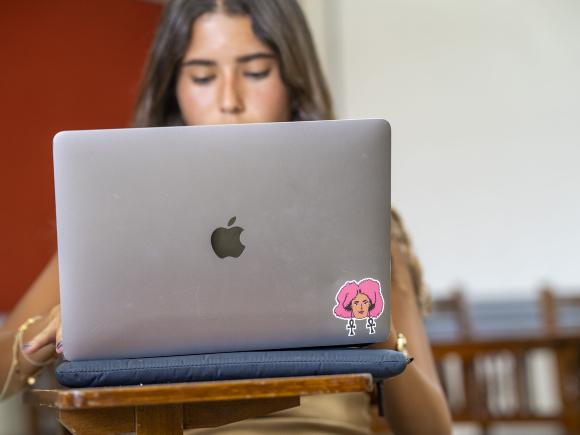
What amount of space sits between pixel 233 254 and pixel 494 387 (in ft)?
11.2

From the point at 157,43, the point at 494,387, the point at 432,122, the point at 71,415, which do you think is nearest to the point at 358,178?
the point at 71,415

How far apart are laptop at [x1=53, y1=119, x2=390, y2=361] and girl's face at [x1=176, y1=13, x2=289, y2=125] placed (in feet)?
2.45

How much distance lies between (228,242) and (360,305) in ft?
0.53

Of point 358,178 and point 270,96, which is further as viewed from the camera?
point 270,96

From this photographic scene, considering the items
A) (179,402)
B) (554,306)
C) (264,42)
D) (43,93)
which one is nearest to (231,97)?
(264,42)

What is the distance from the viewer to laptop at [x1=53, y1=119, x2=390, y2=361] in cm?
102

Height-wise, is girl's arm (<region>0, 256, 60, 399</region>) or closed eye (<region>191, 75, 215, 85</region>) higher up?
closed eye (<region>191, 75, 215, 85</region>)

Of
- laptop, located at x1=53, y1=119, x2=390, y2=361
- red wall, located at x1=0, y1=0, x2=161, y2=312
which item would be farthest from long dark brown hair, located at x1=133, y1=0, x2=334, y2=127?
red wall, located at x1=0, y1=0, x2=161, y2=312

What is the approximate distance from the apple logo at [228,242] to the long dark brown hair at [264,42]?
861 mm

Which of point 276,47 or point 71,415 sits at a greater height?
point 276,47

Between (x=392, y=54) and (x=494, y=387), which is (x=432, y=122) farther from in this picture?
(x=494, y=387)

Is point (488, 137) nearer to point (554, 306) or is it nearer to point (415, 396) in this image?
point (554, 306)

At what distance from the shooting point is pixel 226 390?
0.92 metres

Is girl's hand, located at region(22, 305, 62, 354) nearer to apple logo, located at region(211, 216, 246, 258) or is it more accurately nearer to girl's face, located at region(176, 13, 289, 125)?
apple logo, located at region(211, 216, 246, 258)
